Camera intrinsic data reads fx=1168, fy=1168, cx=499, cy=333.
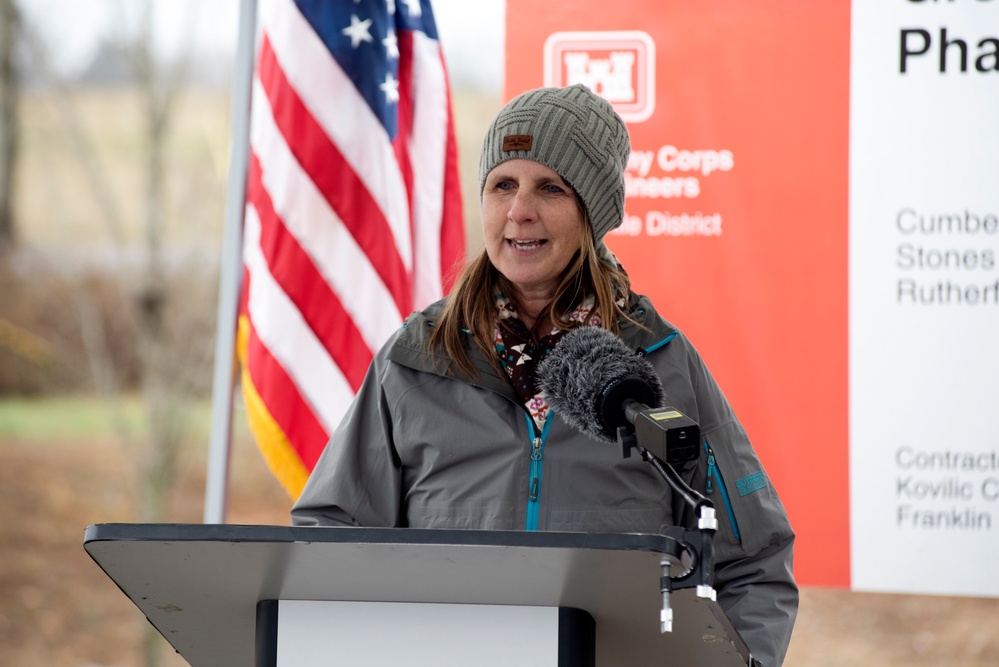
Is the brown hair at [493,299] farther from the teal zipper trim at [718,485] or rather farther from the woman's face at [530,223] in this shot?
the teal zipper trim at [718,485]

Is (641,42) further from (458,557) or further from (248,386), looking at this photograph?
(458,557)

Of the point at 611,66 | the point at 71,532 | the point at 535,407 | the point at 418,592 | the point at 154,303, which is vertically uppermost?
the point at 611,66

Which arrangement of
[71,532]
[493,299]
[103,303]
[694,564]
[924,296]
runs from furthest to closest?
[71,532], [103,303], [924,296], [493,299], [694,564]

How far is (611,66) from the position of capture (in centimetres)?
324

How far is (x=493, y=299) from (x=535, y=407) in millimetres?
248

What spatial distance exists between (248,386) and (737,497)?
1712 millimetres

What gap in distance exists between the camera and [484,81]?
630cm

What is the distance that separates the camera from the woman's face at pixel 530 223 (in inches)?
78.9

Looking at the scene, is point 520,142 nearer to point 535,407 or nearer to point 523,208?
point 523,208

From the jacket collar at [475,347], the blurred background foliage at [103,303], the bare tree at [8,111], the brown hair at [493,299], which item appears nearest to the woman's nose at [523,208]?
the brown hair at [493,299]

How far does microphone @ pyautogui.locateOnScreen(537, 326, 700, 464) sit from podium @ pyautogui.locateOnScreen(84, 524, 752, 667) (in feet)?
0.44

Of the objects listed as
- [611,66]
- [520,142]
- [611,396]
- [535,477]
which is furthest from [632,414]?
[611,66]

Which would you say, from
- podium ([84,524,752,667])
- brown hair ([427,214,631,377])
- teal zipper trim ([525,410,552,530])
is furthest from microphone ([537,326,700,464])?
brown hair ([427,214,631,377])

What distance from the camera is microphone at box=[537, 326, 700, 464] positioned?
1.18 metres
